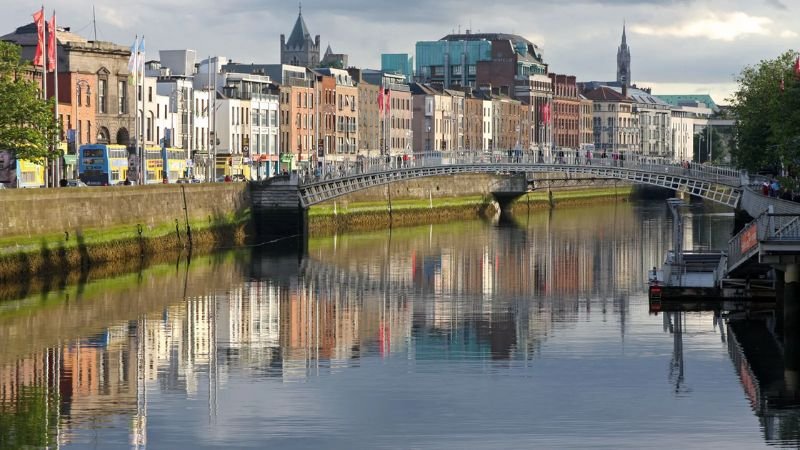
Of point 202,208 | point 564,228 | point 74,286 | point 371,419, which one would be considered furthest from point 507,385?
point 564,228

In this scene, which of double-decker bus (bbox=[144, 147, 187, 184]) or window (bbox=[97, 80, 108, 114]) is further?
window (bbox=[97, 80, 108, 114])

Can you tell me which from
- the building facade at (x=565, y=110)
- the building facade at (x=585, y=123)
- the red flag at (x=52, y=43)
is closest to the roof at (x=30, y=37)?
the red flag at (x=52, y=43)

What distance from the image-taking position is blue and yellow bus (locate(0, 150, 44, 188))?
65125 mm

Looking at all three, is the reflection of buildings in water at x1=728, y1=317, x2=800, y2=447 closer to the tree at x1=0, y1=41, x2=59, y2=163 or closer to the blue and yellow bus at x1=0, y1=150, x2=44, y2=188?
the tree at x1=0, y1=41, x2=59, y2=163

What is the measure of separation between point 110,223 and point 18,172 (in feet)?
26.4

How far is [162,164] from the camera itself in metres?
87.2

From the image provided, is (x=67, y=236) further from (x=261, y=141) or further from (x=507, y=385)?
(x=261, y=141)

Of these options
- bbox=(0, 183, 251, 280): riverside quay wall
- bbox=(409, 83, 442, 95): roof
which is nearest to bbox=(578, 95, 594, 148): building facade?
bbox=(409, 83, 442, 95): roof

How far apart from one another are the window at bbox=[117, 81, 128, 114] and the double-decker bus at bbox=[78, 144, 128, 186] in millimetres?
13285

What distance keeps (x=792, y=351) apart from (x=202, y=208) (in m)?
37.8

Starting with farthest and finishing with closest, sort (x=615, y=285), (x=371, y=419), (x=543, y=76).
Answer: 1. (x=543, y=76)
2. (x=615, y=285)
3. (x=371, y=419)

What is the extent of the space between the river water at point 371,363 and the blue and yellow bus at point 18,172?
816 centimetres

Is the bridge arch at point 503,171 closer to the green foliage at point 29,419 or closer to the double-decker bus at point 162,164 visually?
the double-decker bus at point 162,164

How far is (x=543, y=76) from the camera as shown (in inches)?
7087
